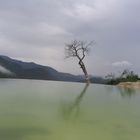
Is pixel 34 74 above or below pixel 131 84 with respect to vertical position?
above

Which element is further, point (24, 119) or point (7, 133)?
point (24, 119)

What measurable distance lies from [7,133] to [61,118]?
2043 mm

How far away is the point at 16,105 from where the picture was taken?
25.8ft

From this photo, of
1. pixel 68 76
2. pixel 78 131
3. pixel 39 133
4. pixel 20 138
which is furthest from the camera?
pixel 68 76

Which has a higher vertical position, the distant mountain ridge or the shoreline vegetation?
the distant mountain ridge

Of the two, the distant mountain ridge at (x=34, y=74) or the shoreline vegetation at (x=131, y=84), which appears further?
the distant mountain ridge at (x=34, y=74)

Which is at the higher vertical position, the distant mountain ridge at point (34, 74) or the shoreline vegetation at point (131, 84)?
the distant mountain ridge at point (34, 74)

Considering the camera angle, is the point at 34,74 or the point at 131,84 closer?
the point at 131,84

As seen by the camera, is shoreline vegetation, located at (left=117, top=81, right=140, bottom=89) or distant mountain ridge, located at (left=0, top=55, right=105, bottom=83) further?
distant mountain ridge, located at (left=0, top=55, right=105, bottom=83)

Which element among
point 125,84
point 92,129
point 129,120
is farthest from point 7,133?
point 125,84

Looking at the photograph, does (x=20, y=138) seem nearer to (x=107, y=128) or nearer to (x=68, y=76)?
(x=107, y=128)

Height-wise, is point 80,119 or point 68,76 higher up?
point 68,76

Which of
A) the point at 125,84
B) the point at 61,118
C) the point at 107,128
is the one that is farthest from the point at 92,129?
the point at 125,84

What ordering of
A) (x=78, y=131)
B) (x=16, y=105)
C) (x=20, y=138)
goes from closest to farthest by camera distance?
1. (x=20, y=138)
2. (x=78, y=131)
3. (x=16, y=105)
